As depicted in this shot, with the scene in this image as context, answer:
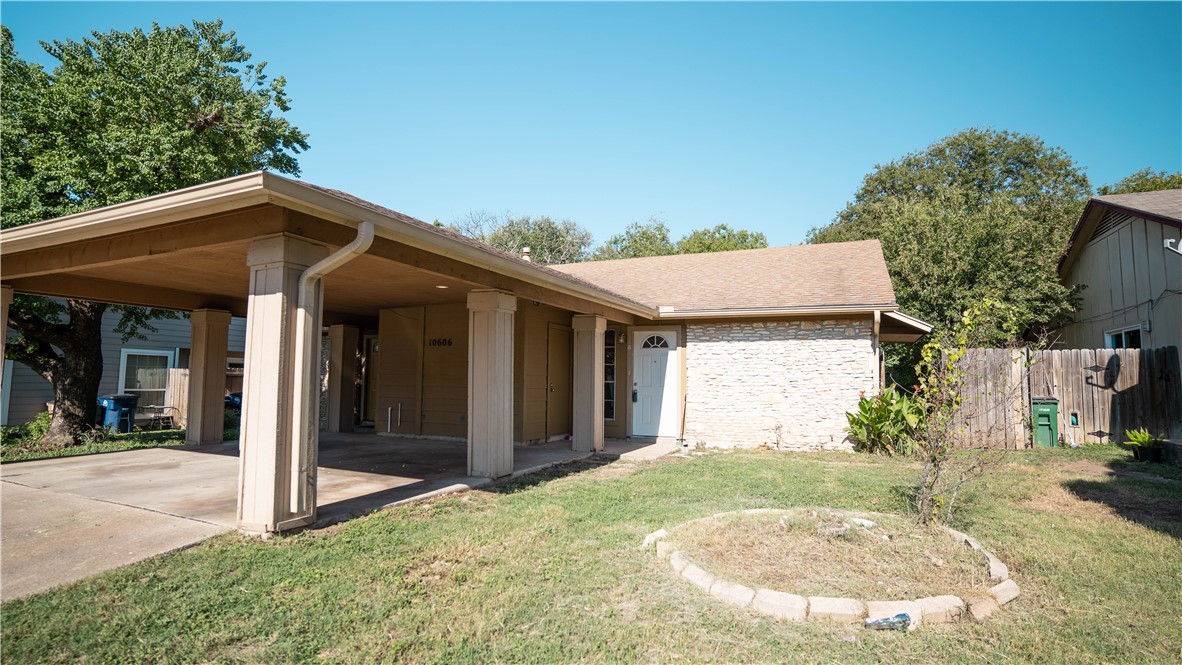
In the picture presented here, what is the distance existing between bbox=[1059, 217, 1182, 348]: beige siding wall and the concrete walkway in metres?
9.89

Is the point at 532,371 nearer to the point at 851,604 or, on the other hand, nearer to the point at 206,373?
the point at 206,373

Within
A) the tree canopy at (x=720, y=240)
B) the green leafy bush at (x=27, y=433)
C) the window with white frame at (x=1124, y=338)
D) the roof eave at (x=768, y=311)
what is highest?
the tree canopy at (x=720, y=240)

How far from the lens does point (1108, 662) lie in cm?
278

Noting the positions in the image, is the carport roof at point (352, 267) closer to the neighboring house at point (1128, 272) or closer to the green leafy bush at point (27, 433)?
the green leafy bush at point (27, 433)

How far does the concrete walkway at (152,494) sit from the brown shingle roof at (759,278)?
11.4ft

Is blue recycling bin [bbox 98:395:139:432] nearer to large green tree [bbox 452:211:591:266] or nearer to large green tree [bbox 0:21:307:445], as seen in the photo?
large green tree [bbox 0:21:307:445]

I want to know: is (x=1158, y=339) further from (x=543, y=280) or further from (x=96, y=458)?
(x=96, y=458)

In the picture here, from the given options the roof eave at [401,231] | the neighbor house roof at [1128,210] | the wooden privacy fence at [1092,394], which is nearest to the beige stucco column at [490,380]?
the roof eave at [401,231]

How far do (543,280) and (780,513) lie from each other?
3707mm

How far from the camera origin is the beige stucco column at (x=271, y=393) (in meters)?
4.39

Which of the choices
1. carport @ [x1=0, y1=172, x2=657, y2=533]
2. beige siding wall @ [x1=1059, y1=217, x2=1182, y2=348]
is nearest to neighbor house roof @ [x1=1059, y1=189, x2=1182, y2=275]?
beige siding wall @ [x1=1059, y1=217, x2=1182, y2=348]

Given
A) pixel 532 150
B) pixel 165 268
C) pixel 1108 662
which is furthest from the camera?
pixel 532 150

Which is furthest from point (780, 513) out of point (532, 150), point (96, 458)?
point (532, 150)

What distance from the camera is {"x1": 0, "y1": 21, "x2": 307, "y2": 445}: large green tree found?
921cm
